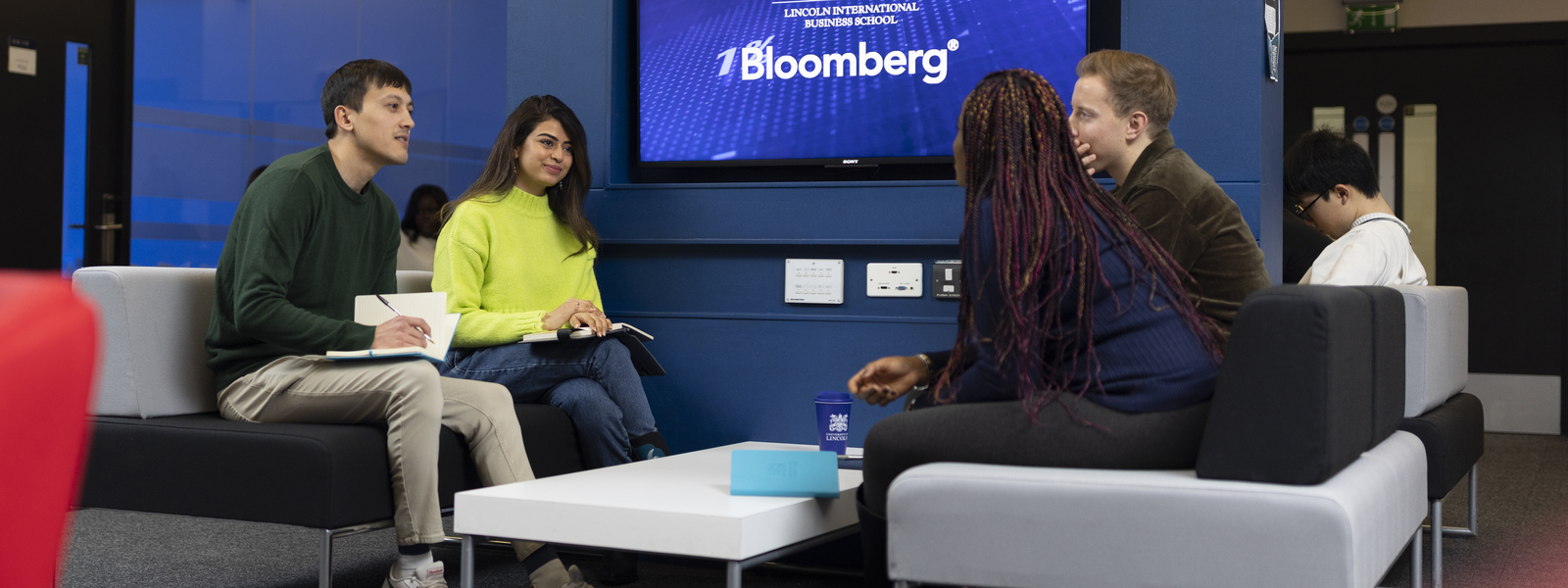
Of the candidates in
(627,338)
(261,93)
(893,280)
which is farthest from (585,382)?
(261,93)

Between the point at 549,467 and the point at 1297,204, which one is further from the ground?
the point at 1297,204

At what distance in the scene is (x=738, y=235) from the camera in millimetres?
3090

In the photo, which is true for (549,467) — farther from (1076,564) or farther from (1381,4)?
(1381,4)

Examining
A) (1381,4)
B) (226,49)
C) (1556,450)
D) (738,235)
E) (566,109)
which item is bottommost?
(1556,450)

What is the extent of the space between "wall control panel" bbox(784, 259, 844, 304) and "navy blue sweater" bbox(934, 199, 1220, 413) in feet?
3.97

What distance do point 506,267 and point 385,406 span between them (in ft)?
2.08

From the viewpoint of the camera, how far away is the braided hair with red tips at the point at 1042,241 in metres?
1.74

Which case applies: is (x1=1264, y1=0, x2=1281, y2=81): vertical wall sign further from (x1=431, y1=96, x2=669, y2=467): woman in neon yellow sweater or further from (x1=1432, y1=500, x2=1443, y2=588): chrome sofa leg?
(x1=431, y1=96, x2=669, y2=467): woman in neon yellow sweater

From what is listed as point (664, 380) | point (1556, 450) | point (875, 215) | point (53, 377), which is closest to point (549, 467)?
point (664, 380)

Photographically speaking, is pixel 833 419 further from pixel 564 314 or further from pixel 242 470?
pixel 242 470

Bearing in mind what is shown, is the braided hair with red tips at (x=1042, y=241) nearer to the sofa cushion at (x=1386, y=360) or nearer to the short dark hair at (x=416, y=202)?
the sofa cushion at (x=1386, y=360)

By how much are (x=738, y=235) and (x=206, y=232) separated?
3257mm

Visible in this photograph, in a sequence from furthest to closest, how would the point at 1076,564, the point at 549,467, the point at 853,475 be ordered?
the point at 549,467, the point at 853,475, the point at 1076,564

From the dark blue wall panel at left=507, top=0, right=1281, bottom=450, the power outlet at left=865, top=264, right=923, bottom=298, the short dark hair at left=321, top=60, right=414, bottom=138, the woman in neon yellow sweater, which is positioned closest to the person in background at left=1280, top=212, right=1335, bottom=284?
the dark blue wall panel at left=507, top=0, right=1281, bottom=450
